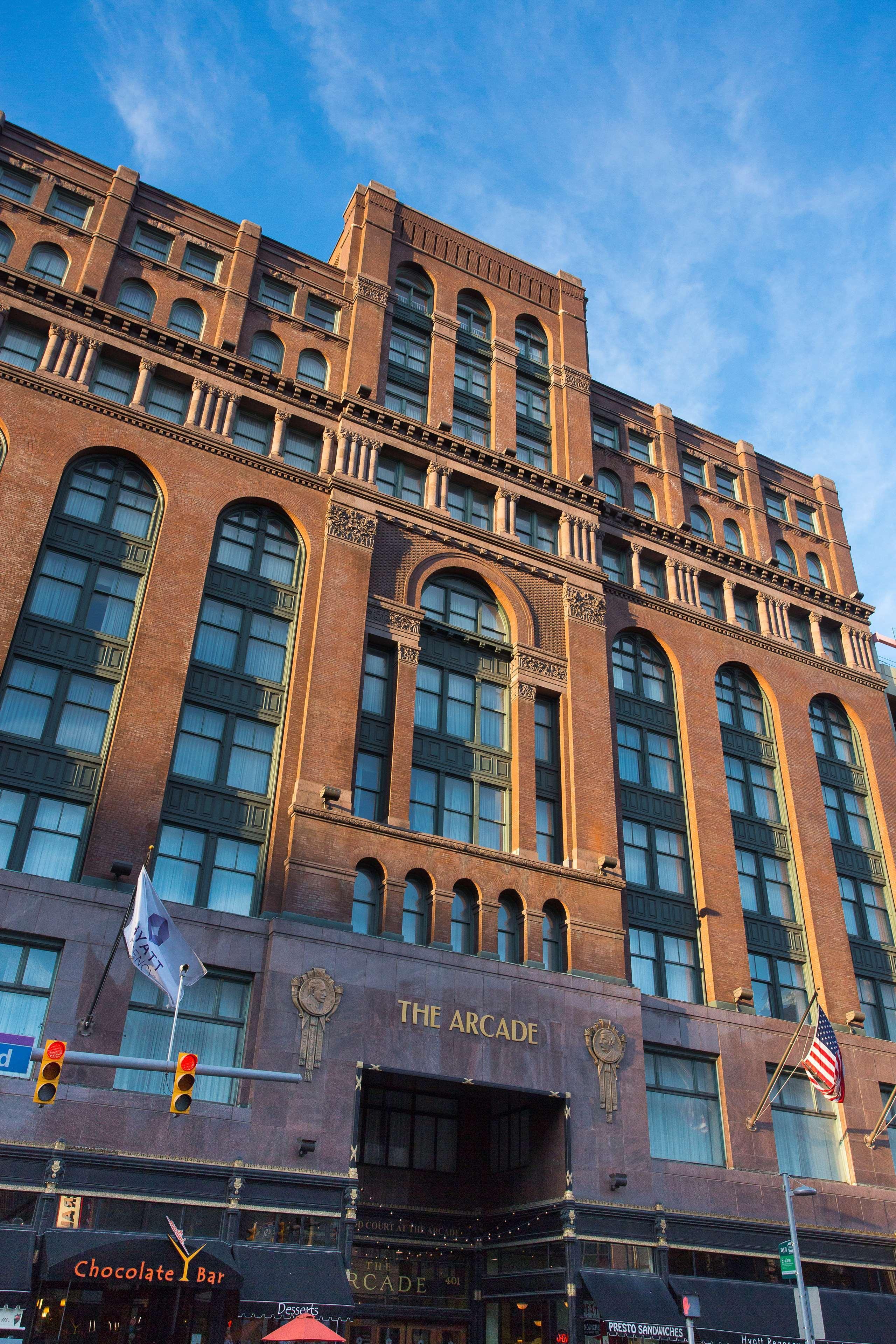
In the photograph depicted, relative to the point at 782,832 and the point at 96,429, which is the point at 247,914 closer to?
the point at 96,429

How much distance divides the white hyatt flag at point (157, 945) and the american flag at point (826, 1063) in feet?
57.8

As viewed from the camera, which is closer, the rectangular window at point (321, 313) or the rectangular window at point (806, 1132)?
the rectangular window at point (806, 1132)

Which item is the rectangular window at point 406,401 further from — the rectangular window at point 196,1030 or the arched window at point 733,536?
the rectangular window at point 196,1030

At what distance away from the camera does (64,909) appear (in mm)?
24781

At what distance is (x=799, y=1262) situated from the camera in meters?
25.8

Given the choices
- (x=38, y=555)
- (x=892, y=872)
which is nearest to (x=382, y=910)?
(x=38, y=555)

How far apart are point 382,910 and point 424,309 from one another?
25272 millimetres

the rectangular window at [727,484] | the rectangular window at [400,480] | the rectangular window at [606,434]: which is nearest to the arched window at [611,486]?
the rectangular window at [606,434]

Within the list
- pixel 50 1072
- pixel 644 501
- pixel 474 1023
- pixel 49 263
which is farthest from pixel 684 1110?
pixel 49 263

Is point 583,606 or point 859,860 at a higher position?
point 583,606

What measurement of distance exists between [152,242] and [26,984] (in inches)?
1054

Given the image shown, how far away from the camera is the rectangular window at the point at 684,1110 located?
100.0 feet

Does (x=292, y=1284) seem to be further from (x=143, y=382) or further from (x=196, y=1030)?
(x=143, y=382)

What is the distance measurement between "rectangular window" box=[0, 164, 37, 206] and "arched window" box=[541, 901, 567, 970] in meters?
29.2
